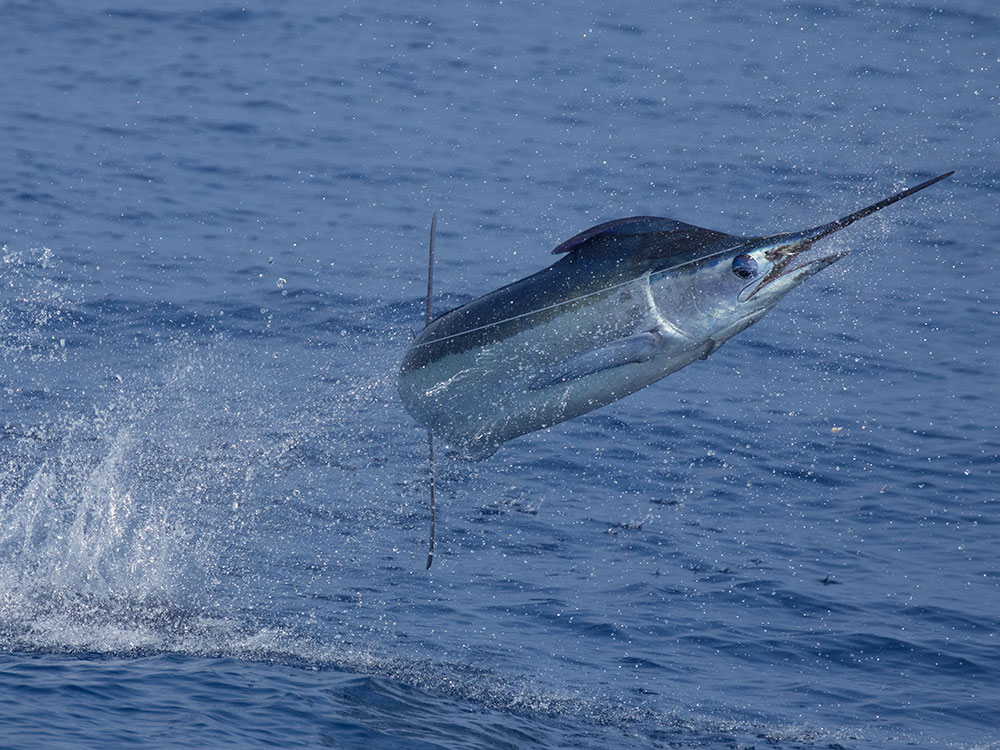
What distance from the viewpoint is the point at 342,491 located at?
37.4 ft

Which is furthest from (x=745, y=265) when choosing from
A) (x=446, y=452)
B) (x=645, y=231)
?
(x=446, y=452)

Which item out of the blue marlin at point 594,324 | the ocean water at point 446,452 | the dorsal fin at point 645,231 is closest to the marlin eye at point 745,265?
the blue marlin at point 594,324

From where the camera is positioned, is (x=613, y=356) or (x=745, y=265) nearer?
(x=745, y=265)

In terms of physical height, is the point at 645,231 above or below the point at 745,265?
above

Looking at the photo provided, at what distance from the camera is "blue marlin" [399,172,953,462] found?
6508 millimetres

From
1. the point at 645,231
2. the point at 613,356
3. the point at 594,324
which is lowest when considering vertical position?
the point at 613,356

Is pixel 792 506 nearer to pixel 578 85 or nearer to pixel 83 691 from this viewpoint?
pixel 83 691

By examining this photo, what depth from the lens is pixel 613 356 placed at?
264 inches

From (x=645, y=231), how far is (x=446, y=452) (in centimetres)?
576

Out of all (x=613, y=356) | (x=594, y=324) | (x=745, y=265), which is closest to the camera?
(x=745, y=265)

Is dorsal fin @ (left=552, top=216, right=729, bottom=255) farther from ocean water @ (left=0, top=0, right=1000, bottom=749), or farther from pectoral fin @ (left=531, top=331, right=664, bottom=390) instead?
ocean water @ (left=0, top=0, right=1000, bottom=749)

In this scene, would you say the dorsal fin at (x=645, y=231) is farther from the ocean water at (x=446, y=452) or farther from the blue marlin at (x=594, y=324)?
the ocean water at (x=446, y=452)

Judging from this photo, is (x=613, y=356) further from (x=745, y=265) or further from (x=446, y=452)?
(x=446, y=452)

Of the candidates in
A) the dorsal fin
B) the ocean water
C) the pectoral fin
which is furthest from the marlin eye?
the ocean water
